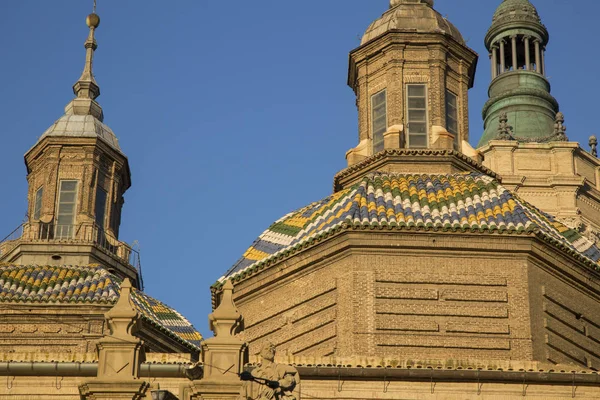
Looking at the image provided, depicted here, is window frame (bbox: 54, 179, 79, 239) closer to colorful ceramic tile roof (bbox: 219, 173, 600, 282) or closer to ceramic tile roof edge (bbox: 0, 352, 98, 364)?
colorful ceramic tile roof (bbox: 219, 173, 600, 282)

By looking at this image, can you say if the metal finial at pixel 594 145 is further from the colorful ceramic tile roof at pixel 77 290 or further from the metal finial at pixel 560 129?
the colorful ceramic tile roof at pixel 77 290

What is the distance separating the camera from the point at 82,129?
49812mm

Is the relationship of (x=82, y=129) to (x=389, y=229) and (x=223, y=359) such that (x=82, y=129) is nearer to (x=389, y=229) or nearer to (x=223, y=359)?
(x=389, y=229)

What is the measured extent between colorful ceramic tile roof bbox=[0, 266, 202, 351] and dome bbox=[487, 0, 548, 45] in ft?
97.6

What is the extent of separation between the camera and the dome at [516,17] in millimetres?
71000

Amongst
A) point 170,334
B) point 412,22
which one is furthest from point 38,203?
point 412,22

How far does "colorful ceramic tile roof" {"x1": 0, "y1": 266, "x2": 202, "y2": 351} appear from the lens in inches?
1698

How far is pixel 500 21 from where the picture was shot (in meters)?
71.6

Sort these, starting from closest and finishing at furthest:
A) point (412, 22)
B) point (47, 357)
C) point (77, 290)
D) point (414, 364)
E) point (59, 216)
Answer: point (414, 364)
point (47, 357)
point (77, 290)
point (412, 22)
point (59, 216)

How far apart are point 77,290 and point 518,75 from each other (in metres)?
31.6

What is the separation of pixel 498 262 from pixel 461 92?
799cm

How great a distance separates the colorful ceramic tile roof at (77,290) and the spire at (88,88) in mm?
7056

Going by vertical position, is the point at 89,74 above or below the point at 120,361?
above

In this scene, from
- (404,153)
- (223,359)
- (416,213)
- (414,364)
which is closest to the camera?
(223,359)
